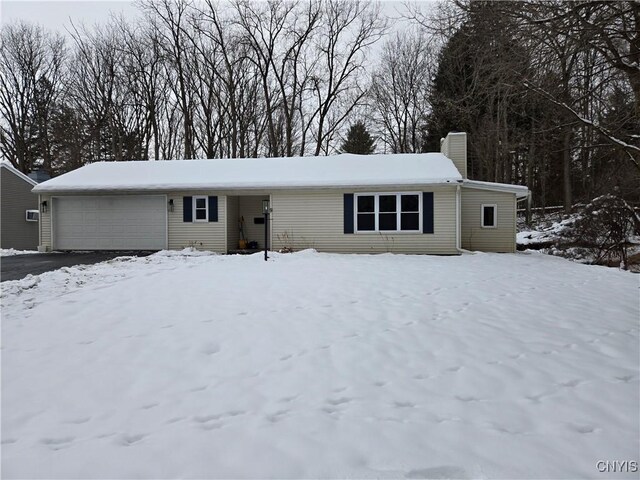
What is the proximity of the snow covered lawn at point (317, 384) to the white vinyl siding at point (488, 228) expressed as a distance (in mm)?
7594

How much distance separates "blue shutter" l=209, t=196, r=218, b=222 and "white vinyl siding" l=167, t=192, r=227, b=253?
0.12 m

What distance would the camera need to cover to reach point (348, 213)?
509 inches

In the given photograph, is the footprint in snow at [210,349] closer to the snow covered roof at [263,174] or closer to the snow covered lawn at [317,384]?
the snow covered lawn at [317,384]

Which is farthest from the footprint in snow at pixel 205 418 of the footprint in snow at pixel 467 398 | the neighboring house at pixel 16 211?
the neighboring house at pixel 16 211

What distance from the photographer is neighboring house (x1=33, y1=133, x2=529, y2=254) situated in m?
12.6

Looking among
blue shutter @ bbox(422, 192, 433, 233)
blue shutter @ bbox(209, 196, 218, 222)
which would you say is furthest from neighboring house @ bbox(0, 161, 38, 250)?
blue shutter @ bbox(422, 192, 433, 233)

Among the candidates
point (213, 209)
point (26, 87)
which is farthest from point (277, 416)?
point (26, 87)

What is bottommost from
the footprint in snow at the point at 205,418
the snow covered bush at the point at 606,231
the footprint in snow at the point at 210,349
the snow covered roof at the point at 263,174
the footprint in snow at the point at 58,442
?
the footprint in snow at the point at 58,442

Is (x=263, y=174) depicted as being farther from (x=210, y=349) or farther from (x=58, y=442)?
(x=58, y=442)

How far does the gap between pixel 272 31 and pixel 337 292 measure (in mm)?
24853

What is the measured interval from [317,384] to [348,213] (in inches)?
399

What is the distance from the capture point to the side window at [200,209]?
546 inches

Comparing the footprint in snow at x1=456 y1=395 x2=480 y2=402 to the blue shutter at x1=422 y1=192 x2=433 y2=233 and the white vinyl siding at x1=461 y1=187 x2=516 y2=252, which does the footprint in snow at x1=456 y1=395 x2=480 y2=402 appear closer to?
the blue shutter at x1=422 y1=192 x2=433 y2=233

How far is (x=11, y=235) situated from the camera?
1777 centimetres
